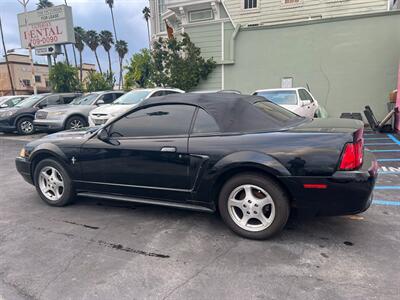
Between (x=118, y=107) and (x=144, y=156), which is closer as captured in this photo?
(x=144, y=156)

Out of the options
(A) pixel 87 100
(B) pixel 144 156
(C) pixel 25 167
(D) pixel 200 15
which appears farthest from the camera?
(D) pixel 200 15

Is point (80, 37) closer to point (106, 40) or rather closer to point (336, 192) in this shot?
point (106, 40)

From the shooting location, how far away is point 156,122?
3586 millimetres

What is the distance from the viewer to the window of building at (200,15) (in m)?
15.4

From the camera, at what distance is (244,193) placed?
316cm

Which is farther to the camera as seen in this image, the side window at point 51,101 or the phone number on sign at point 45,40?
the phone number on sign at point 45,40

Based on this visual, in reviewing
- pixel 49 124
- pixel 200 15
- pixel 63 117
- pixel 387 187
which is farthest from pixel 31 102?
pixel 387 187

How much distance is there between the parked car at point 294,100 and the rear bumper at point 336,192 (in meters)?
5.93

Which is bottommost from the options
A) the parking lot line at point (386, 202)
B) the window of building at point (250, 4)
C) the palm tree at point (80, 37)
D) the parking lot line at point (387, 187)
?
the parking lot line at point (387, 187)

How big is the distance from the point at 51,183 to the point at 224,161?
262cm

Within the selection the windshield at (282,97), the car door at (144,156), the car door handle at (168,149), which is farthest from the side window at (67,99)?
the car door handle at (168,149)

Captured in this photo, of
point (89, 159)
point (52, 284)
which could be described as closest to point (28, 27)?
point (89, 159)

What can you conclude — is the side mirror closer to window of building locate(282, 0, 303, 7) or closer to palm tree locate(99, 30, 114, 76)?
window of building locate(282, 0, 303, 7)

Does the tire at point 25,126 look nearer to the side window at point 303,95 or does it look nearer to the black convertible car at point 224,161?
the black convertible car at point 224,161
